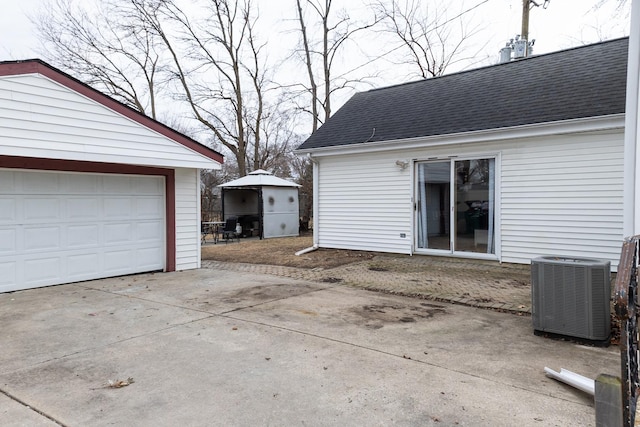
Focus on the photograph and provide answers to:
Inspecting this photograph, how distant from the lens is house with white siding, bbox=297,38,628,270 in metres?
7.31

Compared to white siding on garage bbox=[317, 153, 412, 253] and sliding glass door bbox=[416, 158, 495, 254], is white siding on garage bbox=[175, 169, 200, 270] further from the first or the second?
sliding glass door bbox=[416, 158, 495, 254]

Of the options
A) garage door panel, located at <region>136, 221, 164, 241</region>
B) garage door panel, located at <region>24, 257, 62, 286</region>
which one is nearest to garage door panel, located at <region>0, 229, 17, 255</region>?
garage door panel, located at <region>24, 257, 62, 286</region>

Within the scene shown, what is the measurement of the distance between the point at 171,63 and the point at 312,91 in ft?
25.5

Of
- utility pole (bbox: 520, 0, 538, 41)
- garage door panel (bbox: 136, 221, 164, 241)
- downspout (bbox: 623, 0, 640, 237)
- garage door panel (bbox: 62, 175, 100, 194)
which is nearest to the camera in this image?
downspout (bbox: 623, 0, 640, 237)

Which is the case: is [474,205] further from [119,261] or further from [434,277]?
[119,261]

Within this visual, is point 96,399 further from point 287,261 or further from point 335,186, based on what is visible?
point 335,186

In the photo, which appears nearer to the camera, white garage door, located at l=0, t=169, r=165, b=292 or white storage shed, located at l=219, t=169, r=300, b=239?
white garage door, located at l=0, t=169, r=165, b=292

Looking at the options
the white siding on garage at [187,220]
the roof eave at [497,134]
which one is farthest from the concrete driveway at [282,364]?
the roof eave at [497,134]

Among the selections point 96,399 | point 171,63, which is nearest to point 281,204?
point 171,63

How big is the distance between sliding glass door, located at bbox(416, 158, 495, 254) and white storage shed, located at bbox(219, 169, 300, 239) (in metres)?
7.47

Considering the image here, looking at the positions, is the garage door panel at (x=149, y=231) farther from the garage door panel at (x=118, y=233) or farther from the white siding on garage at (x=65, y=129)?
the white siding on garage at (x=65, y=129)

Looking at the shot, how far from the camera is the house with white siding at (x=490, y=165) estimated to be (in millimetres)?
7312

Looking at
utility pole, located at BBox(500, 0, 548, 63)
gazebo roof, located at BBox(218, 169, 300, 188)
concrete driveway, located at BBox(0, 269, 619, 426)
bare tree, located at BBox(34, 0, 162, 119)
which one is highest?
bare tree, located at BBox(34, 0, 162, 119)

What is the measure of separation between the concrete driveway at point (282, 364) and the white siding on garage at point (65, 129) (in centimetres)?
234
